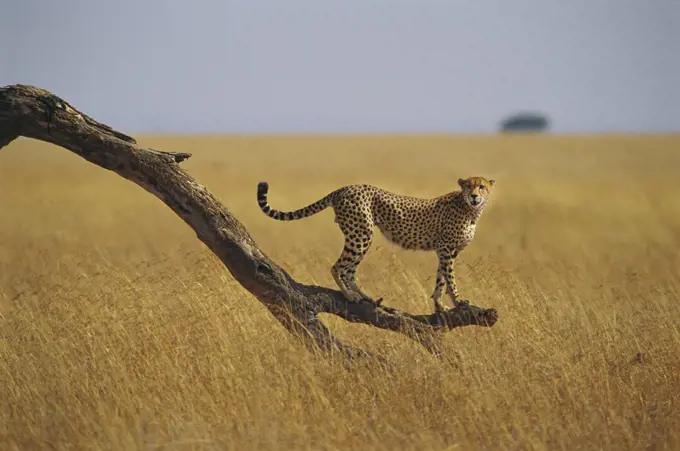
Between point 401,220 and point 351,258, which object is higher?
point 401,220

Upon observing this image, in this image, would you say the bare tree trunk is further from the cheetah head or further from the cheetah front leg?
the cheetah head

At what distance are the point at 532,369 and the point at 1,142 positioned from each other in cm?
320

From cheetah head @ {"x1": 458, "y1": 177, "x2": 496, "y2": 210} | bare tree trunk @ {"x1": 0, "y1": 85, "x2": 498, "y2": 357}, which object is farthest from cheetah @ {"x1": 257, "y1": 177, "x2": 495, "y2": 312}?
bare tree trunk @ {"x1": 0, "y1": 85, "x2": 498, "y2": 357}

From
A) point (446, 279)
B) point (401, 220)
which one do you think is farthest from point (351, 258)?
point (446, 279)

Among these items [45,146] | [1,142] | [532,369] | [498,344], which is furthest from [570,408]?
[45,146]

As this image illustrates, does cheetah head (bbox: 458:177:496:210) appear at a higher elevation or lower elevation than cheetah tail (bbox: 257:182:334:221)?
higher

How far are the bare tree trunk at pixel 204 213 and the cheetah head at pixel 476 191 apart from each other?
0.88 meters

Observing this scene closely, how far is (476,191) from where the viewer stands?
6.56 meters

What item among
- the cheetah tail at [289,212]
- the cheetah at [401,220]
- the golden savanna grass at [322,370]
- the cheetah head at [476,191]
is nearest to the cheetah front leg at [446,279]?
the cheetah at [401,220]

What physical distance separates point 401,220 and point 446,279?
0.48 m

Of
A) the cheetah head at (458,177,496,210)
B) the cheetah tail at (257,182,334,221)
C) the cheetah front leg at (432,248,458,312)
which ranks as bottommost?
the cheetah front leg at (432,248,458,312)

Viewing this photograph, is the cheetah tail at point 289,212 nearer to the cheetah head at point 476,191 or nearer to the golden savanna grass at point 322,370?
the golden savanna grass at point 322,370

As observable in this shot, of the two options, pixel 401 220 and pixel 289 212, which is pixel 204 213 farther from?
pixel 401 220

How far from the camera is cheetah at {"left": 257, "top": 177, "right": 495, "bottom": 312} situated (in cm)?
625
